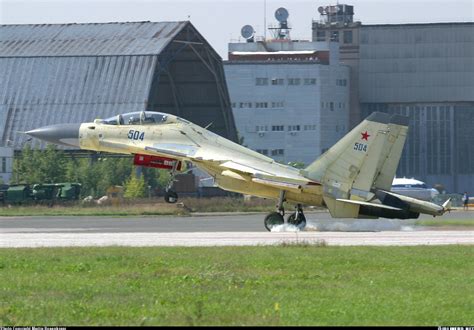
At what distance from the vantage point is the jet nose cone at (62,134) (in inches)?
1998

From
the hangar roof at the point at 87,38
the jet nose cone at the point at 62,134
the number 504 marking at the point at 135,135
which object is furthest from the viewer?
the hangar roof at the point at 87,38

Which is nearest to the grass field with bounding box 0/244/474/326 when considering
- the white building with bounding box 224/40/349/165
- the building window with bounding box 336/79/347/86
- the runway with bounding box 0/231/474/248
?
the runway with bounding box 0/231/474/248

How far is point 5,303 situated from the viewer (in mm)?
23047

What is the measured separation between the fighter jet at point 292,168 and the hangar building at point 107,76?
40881 millimetres

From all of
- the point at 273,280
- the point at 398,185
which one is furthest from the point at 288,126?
the point at 273,280

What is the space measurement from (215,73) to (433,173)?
45.8m

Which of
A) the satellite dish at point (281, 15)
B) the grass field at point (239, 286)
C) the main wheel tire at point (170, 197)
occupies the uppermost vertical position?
the satellite dish at point (281, 15)

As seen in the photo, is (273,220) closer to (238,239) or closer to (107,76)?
(238,239)

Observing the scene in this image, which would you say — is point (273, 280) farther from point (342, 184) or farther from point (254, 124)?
point (254, 124)

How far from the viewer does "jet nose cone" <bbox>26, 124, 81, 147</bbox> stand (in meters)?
50.8

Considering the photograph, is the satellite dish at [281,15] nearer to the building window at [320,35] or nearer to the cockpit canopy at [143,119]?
the building window at [320,35]

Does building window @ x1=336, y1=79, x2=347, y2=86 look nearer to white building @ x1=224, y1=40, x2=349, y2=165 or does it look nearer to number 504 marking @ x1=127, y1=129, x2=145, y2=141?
white building @ x1=224, y1=40, x2=349, y2=165

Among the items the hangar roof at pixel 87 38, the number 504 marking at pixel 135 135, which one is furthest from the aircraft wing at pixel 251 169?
the hangar roof at pixel 87 38

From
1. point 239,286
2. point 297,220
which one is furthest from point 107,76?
point 239,286
